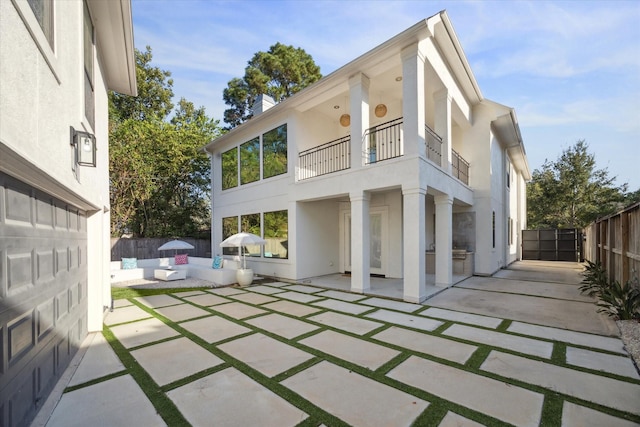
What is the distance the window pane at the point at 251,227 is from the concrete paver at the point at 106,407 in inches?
319

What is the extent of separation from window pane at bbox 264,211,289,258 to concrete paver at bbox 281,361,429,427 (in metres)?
6.80

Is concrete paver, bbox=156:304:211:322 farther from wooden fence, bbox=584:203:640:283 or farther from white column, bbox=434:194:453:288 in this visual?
wooden fence, bbox=584:203:640:283

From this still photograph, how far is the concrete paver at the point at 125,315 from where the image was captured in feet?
17.3

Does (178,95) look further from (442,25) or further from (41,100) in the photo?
(41,100)

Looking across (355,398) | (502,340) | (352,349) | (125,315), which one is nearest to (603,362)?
(502,340)

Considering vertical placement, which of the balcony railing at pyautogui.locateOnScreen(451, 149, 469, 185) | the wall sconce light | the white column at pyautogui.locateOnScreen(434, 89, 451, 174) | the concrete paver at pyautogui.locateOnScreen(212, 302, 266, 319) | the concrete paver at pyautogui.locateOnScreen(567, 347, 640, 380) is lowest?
the concrete paver at pyautogui.locateOnScreen(212, 302, 266, 319)

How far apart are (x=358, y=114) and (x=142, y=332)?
21.9 feet

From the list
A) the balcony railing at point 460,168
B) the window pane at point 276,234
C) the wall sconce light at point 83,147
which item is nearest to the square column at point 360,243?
the window pane at point 276,234

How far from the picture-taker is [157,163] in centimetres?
1623

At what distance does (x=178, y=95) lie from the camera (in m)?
20.6

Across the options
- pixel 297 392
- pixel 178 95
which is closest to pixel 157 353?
pixel 297 392

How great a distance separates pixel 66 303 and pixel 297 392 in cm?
294

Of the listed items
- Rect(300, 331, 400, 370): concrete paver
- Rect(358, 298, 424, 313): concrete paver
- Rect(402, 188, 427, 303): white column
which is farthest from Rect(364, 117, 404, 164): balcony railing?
Rect(300, 331, 400, 370): concrete paver

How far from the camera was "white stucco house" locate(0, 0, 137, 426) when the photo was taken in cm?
186
